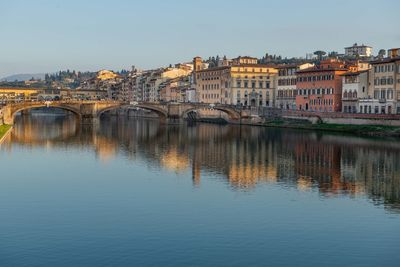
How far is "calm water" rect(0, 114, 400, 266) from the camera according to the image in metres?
17.6

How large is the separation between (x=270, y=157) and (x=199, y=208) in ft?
61.5

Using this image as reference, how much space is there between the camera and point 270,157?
4203 centimetres

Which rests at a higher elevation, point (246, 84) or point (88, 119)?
point (246, 84)

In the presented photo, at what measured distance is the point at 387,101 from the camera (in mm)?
65500

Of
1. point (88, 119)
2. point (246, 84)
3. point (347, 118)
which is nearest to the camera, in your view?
point (347, 118)

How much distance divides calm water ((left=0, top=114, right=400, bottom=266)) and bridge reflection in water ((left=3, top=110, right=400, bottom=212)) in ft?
0.40

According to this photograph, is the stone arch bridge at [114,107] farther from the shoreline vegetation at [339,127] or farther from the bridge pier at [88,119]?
the shoreline vegetation at [339,127]

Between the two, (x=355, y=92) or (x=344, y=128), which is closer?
(x=344, y=128)

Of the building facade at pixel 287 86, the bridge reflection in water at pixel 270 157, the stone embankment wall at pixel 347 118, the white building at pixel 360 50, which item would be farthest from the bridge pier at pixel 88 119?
the white building at pixel 360 50

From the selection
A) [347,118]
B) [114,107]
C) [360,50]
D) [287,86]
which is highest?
[360,50]

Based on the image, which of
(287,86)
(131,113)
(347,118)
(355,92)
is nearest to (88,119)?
(287,86)

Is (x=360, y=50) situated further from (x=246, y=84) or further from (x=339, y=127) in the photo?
(x=339, y=127)

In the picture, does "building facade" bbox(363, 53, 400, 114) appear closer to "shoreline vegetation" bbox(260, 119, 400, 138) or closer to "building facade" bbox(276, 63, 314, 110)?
"shoreline vegetation" bbox(260, 119, 400, 138)

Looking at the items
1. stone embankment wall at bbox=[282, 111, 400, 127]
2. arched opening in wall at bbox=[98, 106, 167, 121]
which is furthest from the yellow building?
arched opening in wall at bbox=[98, 106, 167, 121]
